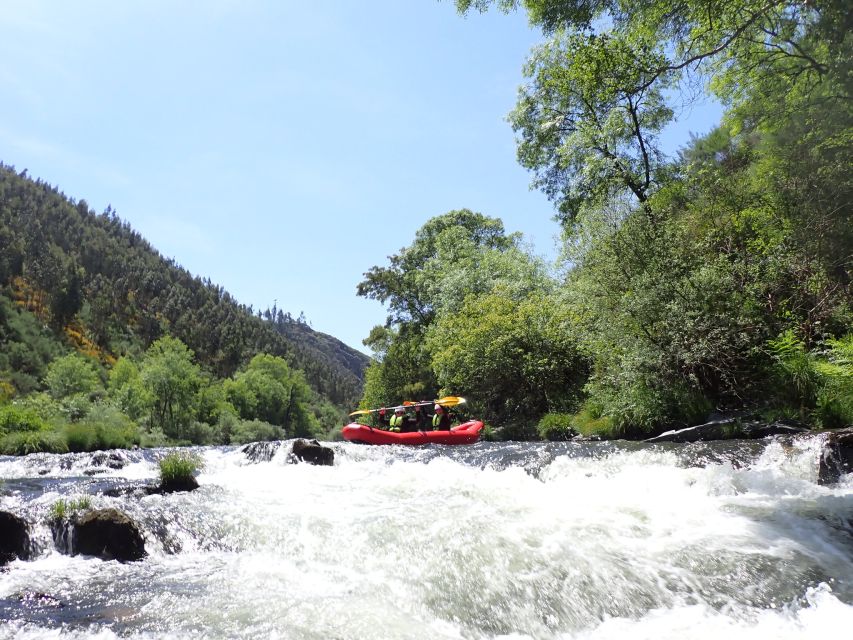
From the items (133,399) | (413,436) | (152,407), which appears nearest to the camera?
(413,436)

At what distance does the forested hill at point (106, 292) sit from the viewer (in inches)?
3457

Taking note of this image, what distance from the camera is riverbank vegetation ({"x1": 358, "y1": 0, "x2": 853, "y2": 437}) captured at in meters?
8.03

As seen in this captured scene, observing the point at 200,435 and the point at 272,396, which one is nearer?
the point at 200,435

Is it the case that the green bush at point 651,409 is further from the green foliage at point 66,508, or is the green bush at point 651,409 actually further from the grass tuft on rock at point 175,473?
the green foliage at point 66,508

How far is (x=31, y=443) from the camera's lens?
72.7ft

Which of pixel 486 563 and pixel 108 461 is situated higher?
pixel 108 461

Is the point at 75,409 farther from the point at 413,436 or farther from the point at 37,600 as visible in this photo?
the point at 37,600

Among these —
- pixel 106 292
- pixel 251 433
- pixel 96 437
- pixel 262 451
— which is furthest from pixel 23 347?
pixel 262 451

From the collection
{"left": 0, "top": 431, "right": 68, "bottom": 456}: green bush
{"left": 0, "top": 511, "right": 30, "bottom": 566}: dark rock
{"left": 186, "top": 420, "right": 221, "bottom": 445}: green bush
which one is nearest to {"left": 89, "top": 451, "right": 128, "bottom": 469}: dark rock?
{"left": 0, "top": 431, "right": 68, "bottom": 456}: green bush

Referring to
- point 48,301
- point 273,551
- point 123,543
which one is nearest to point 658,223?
point 273,551

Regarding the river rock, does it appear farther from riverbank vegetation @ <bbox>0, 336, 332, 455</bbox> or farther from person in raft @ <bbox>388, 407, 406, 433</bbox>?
riverbank vegetation @ <bbox>0, 336, 332, 455</bbox>

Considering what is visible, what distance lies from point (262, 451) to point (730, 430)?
12633 mm

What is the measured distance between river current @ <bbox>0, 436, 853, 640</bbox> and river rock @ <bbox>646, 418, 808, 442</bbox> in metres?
2.07

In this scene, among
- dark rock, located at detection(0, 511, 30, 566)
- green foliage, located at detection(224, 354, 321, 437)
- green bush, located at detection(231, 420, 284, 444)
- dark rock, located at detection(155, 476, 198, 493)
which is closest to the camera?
dark rock, located at detection(0, 511, 30, 566)
